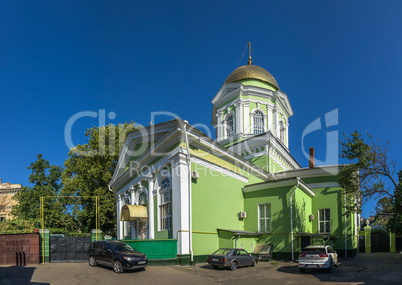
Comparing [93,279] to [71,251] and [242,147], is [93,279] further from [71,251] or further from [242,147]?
[242,147]

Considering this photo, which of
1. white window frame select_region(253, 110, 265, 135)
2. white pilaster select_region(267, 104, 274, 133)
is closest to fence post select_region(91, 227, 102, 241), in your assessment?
white window frame select_region(253, 110, 265, 135)

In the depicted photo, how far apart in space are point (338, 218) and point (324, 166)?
12.2 feet

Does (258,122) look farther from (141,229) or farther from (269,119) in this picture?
(141,229)

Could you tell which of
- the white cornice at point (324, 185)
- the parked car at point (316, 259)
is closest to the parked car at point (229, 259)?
the parked car at point (316, 259)

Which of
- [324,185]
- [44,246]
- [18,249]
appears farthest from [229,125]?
[18,249]

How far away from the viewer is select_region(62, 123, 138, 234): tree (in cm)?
3100

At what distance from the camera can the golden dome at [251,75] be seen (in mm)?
29884

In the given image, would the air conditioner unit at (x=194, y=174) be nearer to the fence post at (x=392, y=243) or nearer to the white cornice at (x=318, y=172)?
the white cornice at (x=318, y=172)

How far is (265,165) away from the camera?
25953mm

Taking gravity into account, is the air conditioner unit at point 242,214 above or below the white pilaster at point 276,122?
below

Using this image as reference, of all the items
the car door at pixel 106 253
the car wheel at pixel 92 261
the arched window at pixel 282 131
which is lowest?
the car wheel at pixel 92 261

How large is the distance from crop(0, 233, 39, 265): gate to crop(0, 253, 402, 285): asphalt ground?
184 cm

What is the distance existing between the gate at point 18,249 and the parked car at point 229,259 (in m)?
9.25

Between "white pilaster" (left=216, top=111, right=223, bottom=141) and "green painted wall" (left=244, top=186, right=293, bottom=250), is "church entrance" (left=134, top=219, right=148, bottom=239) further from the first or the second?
"white pilaster" (left=216, top=111, right=223, bottom=141)
